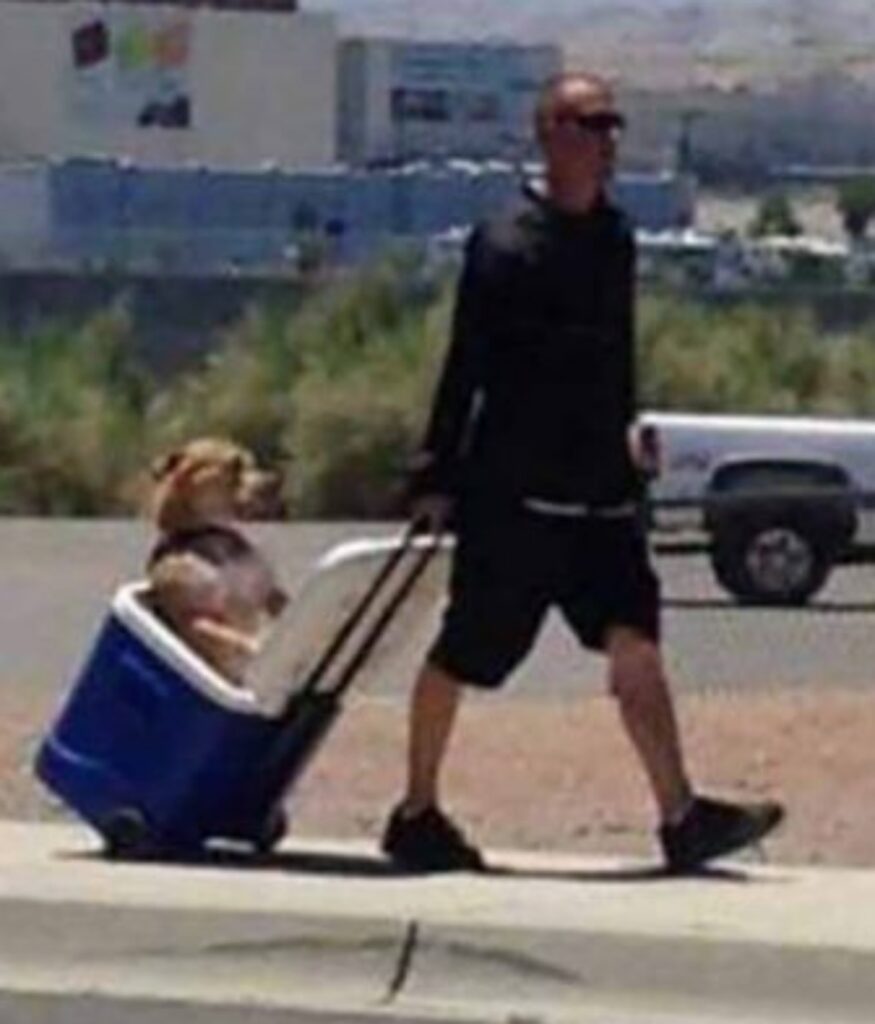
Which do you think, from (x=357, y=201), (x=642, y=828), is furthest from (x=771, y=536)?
(x=357, y=201)

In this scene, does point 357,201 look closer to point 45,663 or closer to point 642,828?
point 45,663

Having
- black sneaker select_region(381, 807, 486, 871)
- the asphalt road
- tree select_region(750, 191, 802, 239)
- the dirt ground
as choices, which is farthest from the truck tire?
tree select_region(750, 191, 802, 239)

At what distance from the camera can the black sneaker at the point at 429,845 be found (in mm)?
12273

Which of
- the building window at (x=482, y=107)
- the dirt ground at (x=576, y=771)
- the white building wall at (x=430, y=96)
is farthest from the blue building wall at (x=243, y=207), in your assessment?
the dirt ground at (x=576, y=771)

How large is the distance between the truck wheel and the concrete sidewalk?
48.1ft

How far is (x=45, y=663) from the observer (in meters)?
22.5

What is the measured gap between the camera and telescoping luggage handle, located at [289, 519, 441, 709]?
12102mm

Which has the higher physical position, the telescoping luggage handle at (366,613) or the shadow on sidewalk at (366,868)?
the telescoping luggage handle at (366,613)

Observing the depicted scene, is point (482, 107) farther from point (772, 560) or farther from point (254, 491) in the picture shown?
point (254, 491)

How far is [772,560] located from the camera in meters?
26.8

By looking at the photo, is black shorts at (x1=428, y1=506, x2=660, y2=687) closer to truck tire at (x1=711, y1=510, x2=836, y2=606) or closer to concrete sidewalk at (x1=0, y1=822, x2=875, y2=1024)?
concrete sidewalk at (x1=0, y1=822, x2=875, y2=1024)

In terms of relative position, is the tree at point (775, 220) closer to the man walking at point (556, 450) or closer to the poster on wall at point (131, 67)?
the poster on wall at point (131, 67)

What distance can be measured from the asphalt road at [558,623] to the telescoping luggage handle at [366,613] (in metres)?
3.11

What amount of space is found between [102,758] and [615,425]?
1.53m
